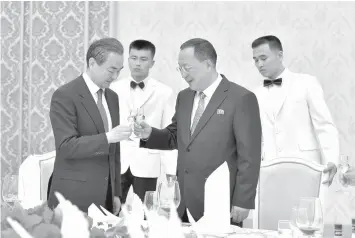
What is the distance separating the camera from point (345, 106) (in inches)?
183

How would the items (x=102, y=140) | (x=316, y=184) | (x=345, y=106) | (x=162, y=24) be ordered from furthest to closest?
(x=162, y=24) < (x=345, y=106) < (x=316, y=184) < (x=102, y=140)

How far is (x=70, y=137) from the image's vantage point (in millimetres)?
2654

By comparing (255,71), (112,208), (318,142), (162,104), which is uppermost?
(255,71)

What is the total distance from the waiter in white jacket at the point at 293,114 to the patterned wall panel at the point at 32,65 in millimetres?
1928

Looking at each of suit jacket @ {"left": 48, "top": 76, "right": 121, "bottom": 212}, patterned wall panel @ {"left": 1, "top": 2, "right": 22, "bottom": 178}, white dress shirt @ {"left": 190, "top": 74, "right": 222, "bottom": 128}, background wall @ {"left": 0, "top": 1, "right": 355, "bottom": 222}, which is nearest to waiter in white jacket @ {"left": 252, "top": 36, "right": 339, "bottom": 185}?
background wall @ {"left": 0, "top": 1, "right": 355, "bottom": 222}

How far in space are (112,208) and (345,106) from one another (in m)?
2.52

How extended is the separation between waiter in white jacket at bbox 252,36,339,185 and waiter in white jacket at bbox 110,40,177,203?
80cm

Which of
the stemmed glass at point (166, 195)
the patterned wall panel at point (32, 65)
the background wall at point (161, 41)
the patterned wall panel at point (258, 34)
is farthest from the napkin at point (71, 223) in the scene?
the patterned wall panel at point (32, 65)

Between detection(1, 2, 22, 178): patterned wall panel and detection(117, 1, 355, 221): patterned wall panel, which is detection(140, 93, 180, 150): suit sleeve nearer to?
detection(117, 1, 355, 221): patterned wall panel

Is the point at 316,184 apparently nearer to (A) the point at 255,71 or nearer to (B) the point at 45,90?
(A) the point at 255,71

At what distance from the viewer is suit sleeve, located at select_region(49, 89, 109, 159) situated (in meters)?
2.63

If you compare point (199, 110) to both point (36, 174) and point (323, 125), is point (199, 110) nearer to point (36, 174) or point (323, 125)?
point (36, 174)

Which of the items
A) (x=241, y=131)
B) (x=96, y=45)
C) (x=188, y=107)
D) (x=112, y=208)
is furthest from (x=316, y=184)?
(x=96, y=45)

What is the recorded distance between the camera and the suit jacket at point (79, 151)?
8.75ft
